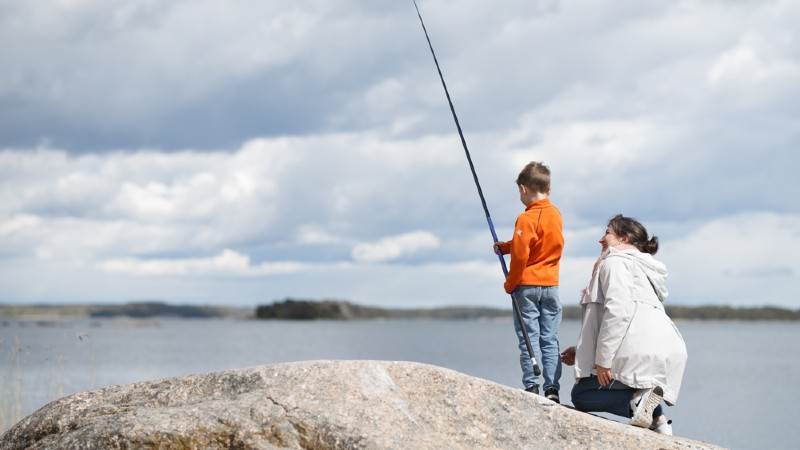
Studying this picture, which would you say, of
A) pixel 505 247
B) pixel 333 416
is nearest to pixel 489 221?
pixel 505 247

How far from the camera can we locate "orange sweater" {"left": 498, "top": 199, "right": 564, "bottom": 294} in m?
6.95

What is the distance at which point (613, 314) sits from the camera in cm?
614

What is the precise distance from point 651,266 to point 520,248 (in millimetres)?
988

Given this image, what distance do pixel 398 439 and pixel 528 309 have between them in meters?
2.07

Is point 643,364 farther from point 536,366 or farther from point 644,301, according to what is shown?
point 536,366

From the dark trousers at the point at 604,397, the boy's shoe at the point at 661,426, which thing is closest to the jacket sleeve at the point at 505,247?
the dark trousers at the point at 604,397

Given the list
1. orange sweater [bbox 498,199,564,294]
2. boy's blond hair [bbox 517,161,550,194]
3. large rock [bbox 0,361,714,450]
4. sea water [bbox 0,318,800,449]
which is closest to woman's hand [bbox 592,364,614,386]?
large rock [bbox 0,361,714,450]

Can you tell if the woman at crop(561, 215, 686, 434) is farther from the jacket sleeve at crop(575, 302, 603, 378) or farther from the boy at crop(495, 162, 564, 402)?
the boy at crop(495, 162, 564, 402)

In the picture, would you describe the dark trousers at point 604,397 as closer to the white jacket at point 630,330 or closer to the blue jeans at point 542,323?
the white jacket at point 630,330

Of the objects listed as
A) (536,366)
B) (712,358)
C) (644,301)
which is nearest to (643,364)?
(644,301)

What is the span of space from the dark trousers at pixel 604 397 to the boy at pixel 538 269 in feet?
1.66

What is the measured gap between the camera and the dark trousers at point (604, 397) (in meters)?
6.27

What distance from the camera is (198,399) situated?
589 centimetres

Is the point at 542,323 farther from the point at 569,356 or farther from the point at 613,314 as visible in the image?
the point at 613,314
